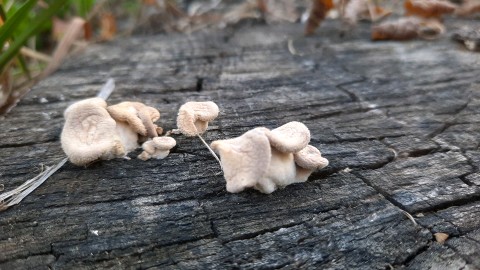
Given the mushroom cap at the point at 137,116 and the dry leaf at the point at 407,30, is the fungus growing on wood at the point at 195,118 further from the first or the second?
the dry leaf at the point at 407,30

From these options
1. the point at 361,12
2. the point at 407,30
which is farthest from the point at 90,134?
the point at 361,12

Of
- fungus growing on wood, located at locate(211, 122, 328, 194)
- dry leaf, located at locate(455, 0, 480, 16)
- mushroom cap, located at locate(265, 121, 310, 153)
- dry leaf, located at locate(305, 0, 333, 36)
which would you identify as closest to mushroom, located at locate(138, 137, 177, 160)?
fungus growing on wood, located at locate(211, 122, 328, 194)

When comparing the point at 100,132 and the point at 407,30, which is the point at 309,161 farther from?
the point at 407,30

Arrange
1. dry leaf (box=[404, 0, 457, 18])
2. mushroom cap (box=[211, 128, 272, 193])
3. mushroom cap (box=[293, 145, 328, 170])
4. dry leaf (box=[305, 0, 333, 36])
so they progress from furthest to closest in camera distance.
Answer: dry leaf (box=[305, 0, 333, 36]), dry leaf (box=[404, 0, 457, 18]), mushroom cap (box=[293, 145, 328, 170]), mushroom cap (box=[211, 128, 272, 193])

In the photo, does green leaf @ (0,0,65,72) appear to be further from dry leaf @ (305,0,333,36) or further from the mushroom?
dry leaf @ (305,0,333,36)

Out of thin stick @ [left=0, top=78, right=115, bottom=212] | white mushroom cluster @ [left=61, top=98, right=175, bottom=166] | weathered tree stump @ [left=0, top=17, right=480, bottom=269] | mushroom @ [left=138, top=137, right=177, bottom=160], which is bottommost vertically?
weathered tree stump @ [left=0, top=17, right=480, bottom=269]

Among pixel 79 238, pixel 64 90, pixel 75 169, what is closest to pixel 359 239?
pixel 79 238

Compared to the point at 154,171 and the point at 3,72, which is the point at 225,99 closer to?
the point at 154,171
